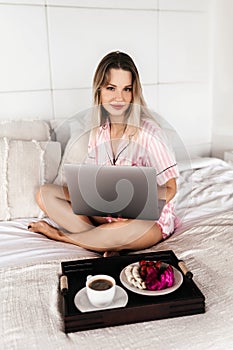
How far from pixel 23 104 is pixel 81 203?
948 mm

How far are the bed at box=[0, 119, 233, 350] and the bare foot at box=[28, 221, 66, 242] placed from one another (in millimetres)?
22

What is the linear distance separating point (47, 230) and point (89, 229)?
0.15 m

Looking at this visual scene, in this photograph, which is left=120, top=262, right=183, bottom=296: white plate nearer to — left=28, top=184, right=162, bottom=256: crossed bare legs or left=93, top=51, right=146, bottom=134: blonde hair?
left=28, top=184, right=162, bottom=256: crossed bare legs

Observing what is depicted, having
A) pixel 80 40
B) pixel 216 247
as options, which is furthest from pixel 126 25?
pixel 216 247

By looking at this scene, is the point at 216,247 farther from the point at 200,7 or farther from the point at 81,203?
the point at 200,7

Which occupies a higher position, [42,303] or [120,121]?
[120,121]

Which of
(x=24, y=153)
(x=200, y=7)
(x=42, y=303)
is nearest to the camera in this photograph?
(x=42, y=303)

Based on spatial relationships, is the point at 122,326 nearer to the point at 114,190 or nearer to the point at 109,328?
the point at 109,328

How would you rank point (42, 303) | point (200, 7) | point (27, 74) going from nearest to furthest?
point (42, 303) → point (27, 74) → point (200, 7)

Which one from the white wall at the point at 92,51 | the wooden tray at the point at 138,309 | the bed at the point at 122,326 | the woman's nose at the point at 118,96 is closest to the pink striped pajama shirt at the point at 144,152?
the woman's nose at the point at 118,96

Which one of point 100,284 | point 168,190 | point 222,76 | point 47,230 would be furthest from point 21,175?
point 222,76

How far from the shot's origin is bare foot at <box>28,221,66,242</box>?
1.41m

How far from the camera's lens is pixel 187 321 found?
2.91 feet

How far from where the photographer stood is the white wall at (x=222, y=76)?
230cm
